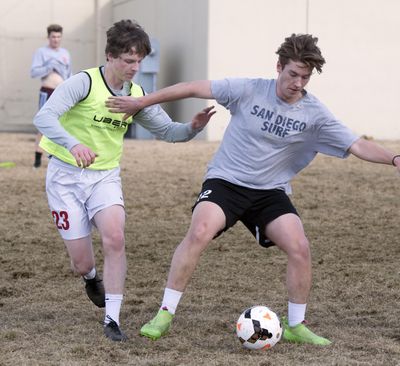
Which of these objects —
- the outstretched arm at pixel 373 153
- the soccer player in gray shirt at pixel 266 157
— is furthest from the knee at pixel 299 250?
the outstretched arm at pixel 373 153

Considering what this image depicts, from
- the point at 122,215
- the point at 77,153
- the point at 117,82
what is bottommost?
the point at 122,215

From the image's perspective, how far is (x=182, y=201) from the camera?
35.7ft

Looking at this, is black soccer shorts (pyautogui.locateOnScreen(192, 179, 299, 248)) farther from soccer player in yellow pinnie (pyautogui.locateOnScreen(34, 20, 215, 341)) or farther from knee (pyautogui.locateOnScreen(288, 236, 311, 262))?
soccer player in yellow pinnie (pyautogui.locateOnScreen(34, 20, 215, 341))

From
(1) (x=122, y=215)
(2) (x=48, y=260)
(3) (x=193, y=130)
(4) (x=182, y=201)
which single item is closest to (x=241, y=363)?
(1) (x=122, y=215)

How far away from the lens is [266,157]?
534 cm

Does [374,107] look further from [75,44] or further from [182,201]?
[182,201]

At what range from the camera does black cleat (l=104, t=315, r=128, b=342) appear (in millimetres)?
5094

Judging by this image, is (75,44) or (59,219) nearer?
(59,219)

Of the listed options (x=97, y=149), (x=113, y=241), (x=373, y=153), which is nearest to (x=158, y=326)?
(x=113, y=241)

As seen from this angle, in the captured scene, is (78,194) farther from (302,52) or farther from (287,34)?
(287,34)

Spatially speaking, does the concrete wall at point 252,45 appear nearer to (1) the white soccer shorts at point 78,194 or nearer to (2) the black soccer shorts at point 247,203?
(1) the white soccer shorts at point 78,194

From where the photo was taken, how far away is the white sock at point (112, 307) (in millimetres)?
5199

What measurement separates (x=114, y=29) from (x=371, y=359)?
2.46m

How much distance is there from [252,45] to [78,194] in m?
14.6
